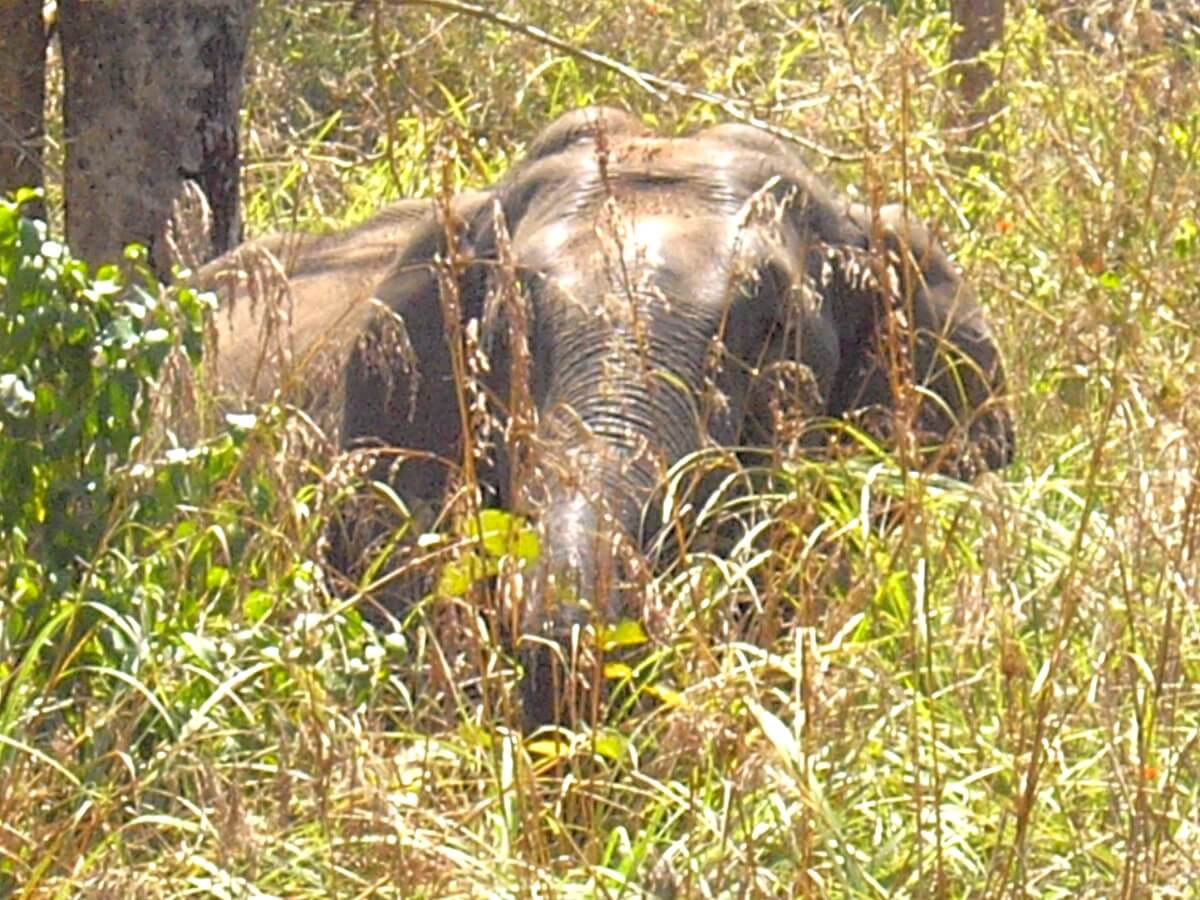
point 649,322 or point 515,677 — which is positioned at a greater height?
point 649,322

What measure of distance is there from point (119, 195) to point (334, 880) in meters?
3.04

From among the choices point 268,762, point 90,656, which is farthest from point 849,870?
point 90,656

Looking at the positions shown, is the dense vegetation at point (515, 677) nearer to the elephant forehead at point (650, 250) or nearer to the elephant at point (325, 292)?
the elephant forehead at point (650, 250)

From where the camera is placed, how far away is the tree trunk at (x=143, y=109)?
6152 millimetres

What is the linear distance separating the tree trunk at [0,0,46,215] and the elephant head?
0.90 m

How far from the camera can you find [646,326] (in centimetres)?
507

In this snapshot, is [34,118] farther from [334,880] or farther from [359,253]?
[334,880]

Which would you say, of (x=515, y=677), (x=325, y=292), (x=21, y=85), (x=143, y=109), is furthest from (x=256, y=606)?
(x=325, y=292)

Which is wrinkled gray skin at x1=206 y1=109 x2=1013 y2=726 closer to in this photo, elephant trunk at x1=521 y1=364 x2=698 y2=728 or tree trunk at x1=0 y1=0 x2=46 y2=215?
elephant trunk at x1=521 y1=364 x2=698 y2=728

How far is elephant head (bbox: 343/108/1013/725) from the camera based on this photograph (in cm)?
440

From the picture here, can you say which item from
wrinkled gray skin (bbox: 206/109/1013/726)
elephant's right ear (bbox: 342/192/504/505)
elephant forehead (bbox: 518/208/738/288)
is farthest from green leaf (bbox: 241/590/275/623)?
elephant's right ear (bbox: 342/192/504/505)

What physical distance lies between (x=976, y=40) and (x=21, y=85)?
292 cm

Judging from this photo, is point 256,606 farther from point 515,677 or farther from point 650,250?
point 650,250

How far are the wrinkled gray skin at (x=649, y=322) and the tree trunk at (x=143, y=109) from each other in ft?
1.59
